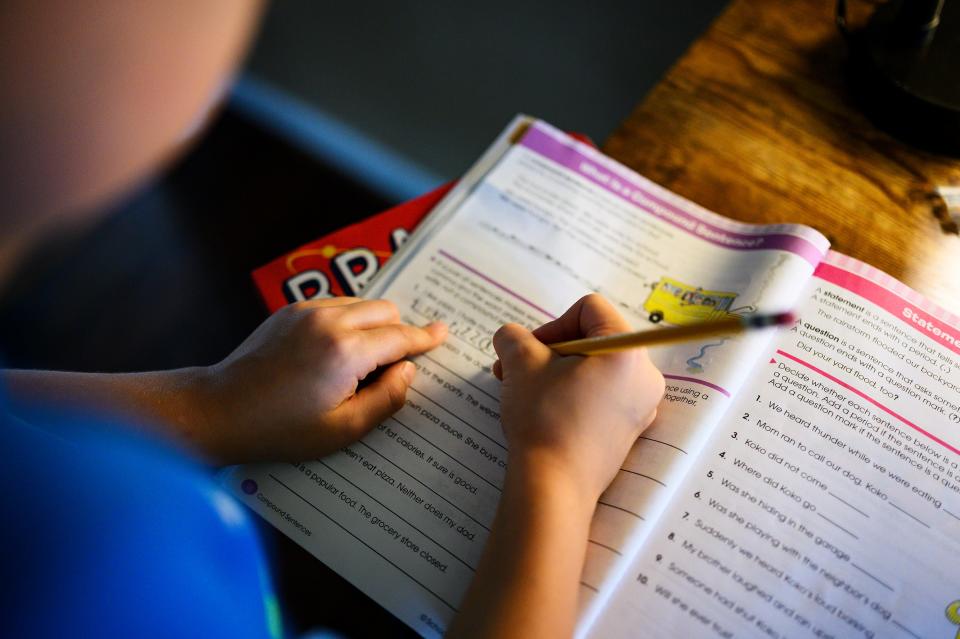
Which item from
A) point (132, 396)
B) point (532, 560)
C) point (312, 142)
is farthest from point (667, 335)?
point (312, 142)

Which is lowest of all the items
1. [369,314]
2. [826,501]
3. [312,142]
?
[312,142]

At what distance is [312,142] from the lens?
1454mm

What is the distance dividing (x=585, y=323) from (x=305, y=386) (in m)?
0.18

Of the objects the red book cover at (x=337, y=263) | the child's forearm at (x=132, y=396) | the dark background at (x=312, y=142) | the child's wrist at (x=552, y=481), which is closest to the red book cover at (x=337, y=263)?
the red book cover at (x=337, y=263)

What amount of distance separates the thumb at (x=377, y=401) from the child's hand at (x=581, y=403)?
71 millimetres

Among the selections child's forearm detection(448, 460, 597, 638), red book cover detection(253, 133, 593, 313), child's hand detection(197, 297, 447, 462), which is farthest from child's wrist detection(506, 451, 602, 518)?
red book cover detection(253, 133, 593, 313)

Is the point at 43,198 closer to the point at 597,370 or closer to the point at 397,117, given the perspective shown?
the point at 597,370

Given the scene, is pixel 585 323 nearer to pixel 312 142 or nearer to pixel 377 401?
pixel 377 401

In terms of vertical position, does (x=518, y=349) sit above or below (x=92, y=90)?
below

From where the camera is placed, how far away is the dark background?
4.01 feet

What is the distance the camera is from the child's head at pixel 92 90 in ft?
0.71

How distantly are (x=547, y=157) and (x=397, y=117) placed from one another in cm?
91

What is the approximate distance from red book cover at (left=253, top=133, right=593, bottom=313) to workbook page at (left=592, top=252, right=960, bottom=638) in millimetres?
287

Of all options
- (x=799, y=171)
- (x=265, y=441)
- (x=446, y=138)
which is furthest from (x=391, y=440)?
(x=446, y=138)
